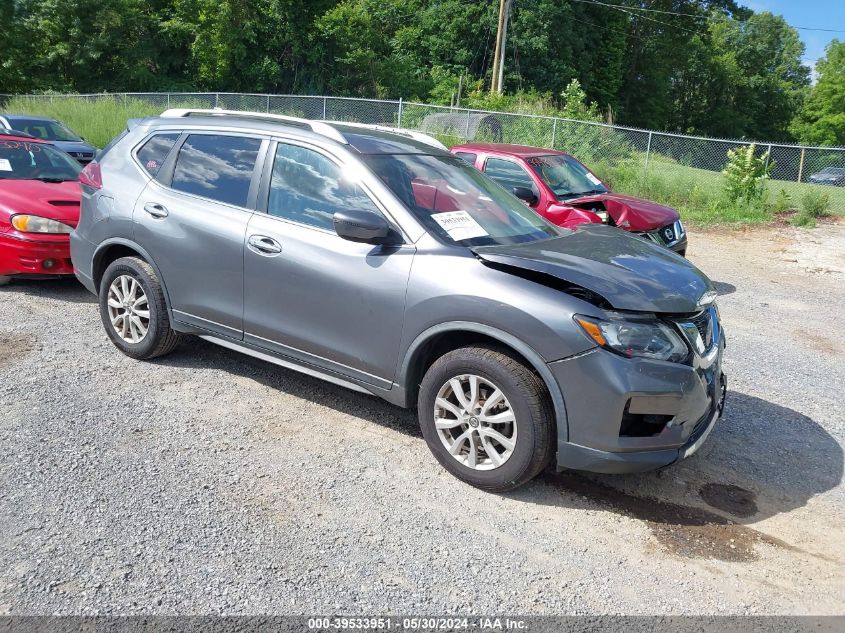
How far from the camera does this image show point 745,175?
16156mm

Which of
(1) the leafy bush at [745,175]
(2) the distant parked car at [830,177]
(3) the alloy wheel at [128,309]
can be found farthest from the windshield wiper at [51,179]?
(2) the distant parked car at [830,177]

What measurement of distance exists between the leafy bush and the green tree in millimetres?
60571

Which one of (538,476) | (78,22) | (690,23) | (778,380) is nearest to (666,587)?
(538,476)

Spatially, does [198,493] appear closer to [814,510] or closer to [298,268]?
[298,268]

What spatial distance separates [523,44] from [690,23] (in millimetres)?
28716

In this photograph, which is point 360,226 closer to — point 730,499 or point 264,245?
point 264,245

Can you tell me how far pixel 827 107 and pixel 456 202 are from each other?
7653cm

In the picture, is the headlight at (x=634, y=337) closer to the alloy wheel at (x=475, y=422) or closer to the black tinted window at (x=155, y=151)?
the alloy wheel at (x=475, y=422)

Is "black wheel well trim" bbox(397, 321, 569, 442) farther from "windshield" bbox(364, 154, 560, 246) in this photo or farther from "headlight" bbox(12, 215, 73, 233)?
"headlight" bbox(12, 215, 73, 233)

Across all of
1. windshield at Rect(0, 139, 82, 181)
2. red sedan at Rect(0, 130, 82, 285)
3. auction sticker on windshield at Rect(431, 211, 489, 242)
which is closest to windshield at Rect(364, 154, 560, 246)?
auction sticker on windshield at Rect(431, 211, 489, 242)

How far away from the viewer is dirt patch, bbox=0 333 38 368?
18.3 ft

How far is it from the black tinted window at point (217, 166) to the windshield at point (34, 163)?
373 centimetres

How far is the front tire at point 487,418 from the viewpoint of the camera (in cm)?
377

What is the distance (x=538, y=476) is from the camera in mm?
4270
